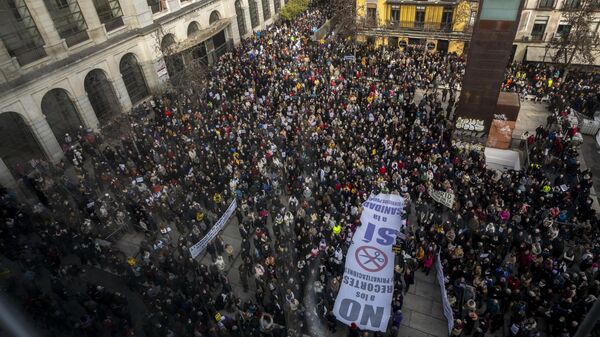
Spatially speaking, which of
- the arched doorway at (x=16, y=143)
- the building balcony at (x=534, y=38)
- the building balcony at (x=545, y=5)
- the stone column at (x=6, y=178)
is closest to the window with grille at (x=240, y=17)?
the arched doorway at (x=16, y=143)

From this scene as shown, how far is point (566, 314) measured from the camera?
13055mm

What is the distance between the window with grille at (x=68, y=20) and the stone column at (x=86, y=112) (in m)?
3.90

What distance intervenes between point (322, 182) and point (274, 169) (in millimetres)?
3288

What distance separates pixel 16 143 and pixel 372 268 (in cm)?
2422

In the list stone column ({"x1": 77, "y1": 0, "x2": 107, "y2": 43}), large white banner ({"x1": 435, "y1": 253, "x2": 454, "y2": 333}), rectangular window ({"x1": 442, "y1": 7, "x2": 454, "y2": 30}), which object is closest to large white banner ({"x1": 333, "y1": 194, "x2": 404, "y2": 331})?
large white banner ({"x1": 435, "y1": 253, "x2": 454, "y2": 333})

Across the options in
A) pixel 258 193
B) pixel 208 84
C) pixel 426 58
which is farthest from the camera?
pixel 426 58

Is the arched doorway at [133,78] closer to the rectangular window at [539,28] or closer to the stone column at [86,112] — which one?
the stone column at [86,112]

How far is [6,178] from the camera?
76.4 feet

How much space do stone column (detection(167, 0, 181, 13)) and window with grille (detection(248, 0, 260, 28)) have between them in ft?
41.4

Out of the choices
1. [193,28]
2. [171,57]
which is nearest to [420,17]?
[193,28]

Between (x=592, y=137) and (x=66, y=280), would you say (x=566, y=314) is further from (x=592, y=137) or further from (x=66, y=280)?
(x=66, y=280)

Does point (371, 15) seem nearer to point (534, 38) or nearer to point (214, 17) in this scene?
point (534, 38)

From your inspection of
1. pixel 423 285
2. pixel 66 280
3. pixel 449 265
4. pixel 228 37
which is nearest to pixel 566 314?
pixel 449 265

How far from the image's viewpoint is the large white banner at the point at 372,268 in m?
15.1
